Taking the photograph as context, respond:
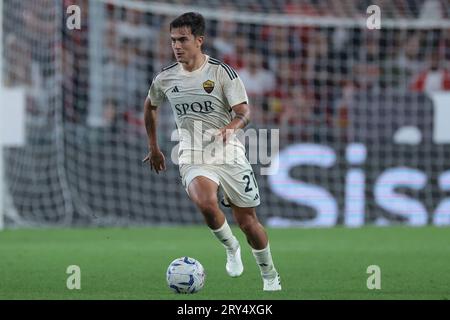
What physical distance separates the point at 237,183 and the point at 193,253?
3.19 meters

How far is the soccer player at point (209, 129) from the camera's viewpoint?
7863 mm

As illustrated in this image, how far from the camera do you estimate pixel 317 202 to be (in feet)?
47.0

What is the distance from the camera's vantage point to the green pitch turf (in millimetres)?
7715

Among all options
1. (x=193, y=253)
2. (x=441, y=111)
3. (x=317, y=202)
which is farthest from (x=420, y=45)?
(x=193, y=253)

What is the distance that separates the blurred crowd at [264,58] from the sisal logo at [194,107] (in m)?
6.38

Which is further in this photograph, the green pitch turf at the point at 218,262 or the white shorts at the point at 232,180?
the white shorts at the point at 232,180

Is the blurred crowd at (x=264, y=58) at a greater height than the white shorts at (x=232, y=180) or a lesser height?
greater

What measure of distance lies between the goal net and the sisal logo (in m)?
5.56

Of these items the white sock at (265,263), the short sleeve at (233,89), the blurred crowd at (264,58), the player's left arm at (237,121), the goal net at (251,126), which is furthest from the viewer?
the blurred crowd at (264,58)

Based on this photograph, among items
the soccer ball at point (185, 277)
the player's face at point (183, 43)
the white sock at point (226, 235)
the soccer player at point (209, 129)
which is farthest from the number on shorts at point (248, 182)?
the player's face at point (183, 43)

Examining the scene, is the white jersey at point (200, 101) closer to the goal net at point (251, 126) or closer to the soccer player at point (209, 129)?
the soccer player at point (209, 129)

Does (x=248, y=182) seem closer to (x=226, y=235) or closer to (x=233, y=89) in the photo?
(x=226, y=235)

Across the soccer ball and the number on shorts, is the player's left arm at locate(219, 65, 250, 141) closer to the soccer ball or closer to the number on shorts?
the number on shorts
